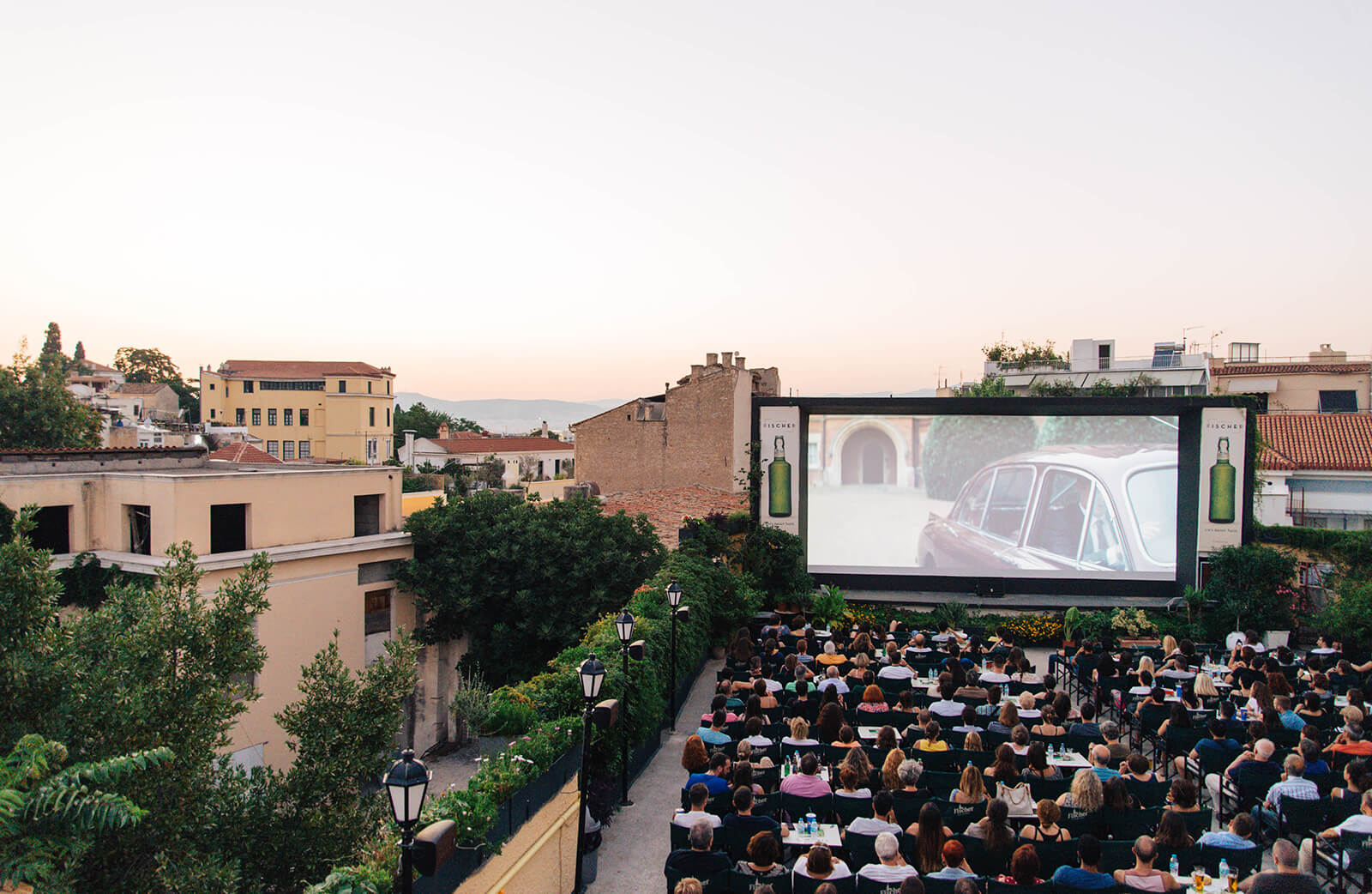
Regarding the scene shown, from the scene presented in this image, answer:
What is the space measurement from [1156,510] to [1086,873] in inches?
614

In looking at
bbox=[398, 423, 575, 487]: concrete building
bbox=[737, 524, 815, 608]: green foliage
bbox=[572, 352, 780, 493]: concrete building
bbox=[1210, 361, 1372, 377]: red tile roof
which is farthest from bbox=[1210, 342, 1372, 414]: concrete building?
bbox=[398, 423, 575, 487]: concrete building

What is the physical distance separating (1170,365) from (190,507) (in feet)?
159

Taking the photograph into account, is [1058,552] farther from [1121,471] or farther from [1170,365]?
[1170,365]

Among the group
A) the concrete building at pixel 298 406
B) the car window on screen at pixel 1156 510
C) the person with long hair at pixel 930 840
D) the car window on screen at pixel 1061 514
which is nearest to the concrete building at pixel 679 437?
the car window on screen at pixel 1061 514

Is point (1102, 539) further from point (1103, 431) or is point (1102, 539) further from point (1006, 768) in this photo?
point (1006, 768)

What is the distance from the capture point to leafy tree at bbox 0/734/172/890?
548cm

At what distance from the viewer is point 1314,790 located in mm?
7039

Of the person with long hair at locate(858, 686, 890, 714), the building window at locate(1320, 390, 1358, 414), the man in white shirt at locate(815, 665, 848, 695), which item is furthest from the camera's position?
the building window at locate(1320, 390, 1358, 414)

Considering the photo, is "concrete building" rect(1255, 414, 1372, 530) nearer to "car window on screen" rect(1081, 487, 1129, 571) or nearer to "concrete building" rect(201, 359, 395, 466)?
"car window on screen" rect(1081, 487, 1129, 571)

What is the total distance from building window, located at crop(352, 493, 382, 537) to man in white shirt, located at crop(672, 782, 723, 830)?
739 inches

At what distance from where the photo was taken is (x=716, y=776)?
7.46 m

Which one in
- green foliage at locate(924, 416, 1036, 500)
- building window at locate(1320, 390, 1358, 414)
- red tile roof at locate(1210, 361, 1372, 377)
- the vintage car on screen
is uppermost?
red tile roof at locate(1210, 361, 1372, 377)

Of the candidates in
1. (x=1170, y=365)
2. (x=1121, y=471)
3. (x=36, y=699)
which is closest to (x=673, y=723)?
(x=36, y=699)

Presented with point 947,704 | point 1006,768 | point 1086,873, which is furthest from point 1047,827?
point 947,704
